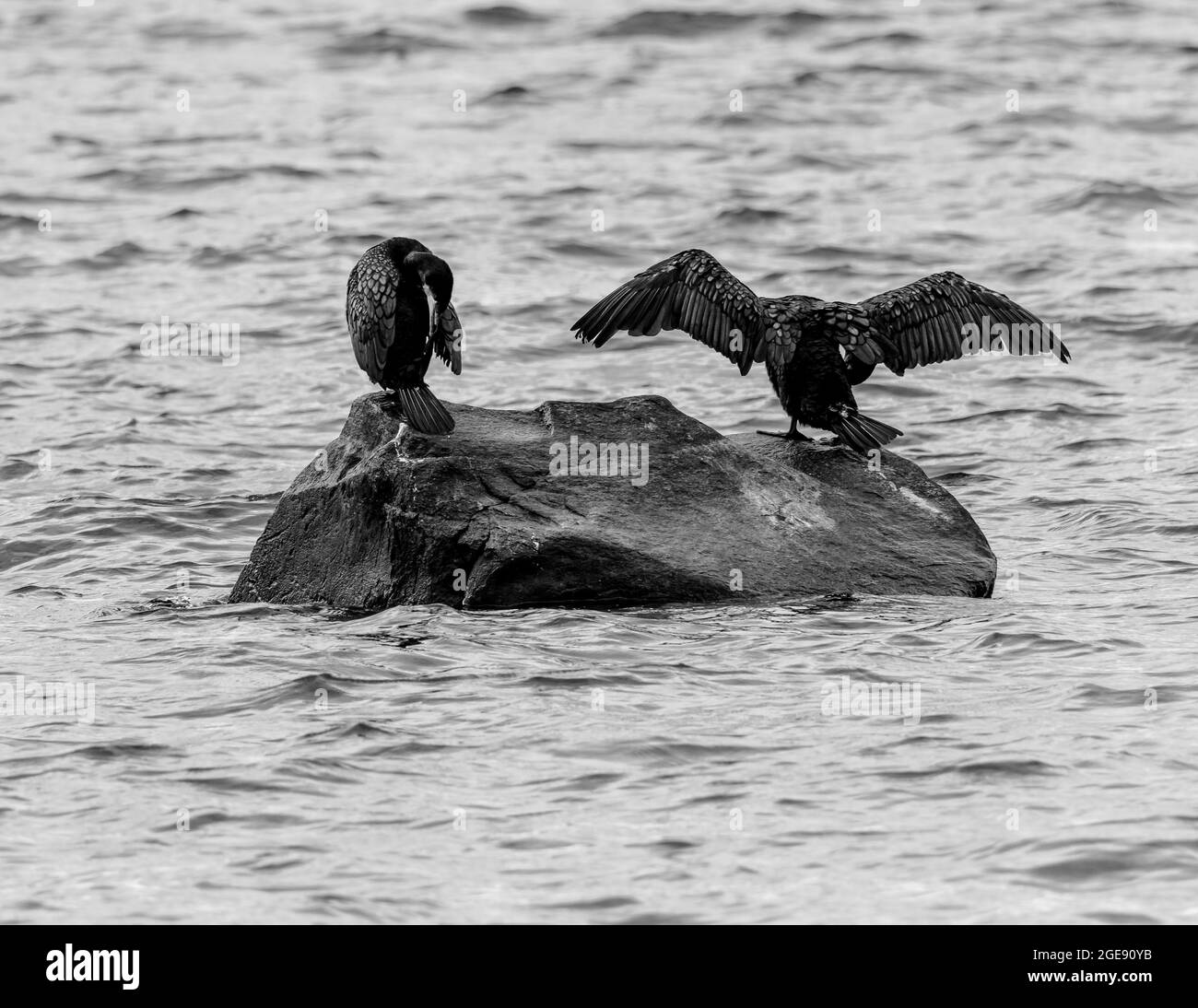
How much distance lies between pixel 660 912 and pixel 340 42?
21.7 m

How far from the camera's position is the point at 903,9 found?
2816 centimetres

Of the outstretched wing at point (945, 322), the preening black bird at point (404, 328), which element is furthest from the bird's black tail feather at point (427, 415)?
the outstretched wing at point (945, 322)

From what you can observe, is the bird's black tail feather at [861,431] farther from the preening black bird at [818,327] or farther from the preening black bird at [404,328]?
the preening black bird at [404,328]

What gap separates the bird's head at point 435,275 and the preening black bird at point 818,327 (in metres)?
1.02

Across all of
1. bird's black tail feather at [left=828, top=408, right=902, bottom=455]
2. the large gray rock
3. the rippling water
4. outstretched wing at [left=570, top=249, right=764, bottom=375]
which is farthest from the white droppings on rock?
outstretched wing at [left=570, top=249, right=764, bottom=375]

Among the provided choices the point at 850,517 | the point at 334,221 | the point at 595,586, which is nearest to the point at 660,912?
the point at 595,586

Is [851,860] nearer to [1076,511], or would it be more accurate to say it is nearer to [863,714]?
[863,714]

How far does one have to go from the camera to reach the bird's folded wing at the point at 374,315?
9523 millimetres

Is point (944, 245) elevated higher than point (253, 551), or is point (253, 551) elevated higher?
point (944, 245)

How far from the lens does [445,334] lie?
9.45 metres

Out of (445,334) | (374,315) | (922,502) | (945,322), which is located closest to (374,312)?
(374,315)

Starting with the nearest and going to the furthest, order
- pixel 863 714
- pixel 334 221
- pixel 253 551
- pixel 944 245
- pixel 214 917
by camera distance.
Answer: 1. pixel 214 917
2. pixel 863 714
3. pixel 253 551
4. pixel 944 245
5. pixel 334 221

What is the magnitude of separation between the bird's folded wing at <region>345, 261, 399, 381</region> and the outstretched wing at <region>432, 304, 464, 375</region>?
228mm

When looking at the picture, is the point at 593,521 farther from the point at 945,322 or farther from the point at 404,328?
the point at 945,322
